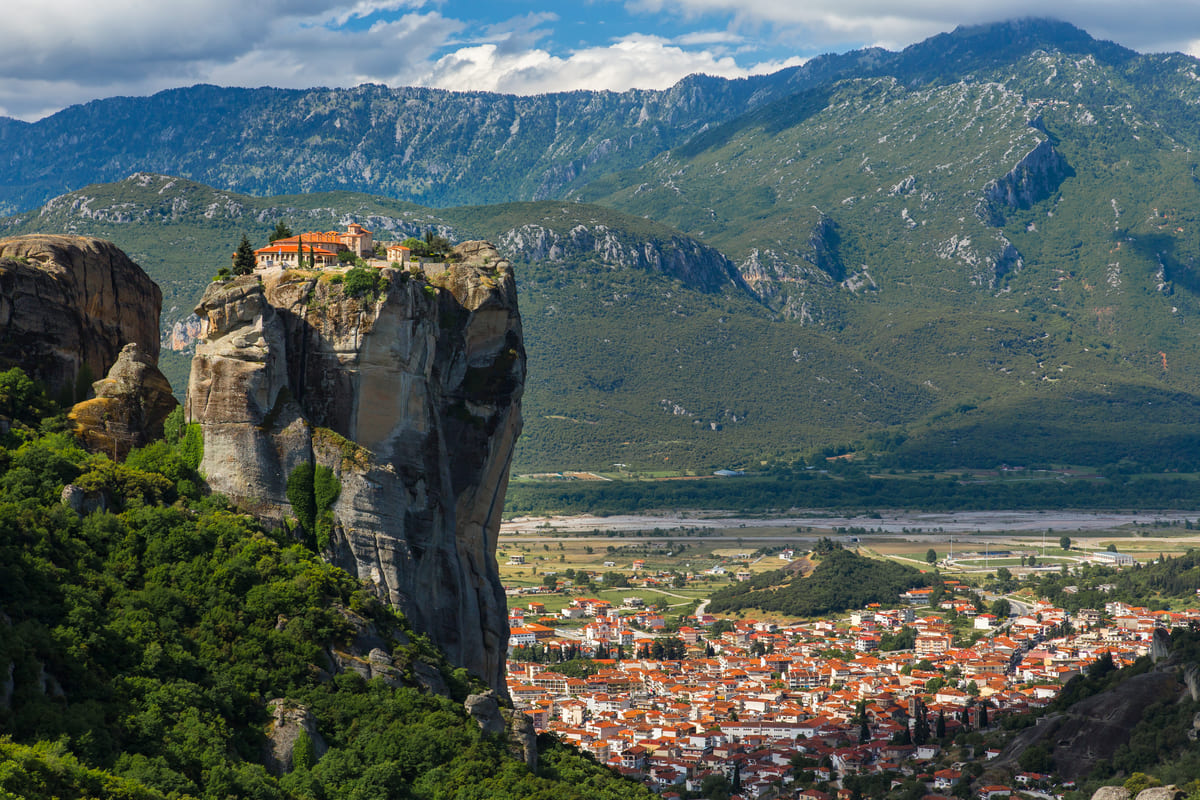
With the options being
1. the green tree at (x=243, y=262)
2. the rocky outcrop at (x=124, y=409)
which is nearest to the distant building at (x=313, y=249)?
the green tree at (x=243, y=262)

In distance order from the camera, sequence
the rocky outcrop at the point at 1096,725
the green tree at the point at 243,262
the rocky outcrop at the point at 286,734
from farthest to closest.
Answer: the rocky outcrop at the point at 1096,725, the green tree at the point at 243,262, the rocky outcrop at the point at 286,734

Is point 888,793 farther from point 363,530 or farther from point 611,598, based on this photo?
point 611,598

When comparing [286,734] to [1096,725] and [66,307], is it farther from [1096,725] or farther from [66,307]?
[1096,725]

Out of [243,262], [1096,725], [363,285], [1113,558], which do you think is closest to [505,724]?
[363,285]

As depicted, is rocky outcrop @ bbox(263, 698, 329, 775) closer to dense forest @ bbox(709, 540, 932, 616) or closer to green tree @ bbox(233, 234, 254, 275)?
green tree @ bbox(233, 234, 254, 275)

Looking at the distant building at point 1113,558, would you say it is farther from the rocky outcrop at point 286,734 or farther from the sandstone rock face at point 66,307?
the rocky outcrop at point 286,734
